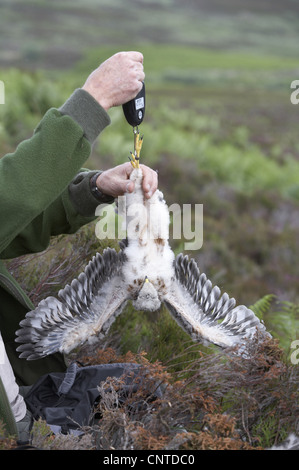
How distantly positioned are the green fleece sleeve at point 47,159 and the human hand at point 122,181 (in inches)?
14.2

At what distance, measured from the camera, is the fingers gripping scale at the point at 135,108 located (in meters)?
2.44

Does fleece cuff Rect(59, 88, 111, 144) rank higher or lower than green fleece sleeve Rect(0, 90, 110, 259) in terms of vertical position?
higher

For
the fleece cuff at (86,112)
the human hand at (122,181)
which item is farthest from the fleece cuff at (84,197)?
the fleece cuff at (86,112)

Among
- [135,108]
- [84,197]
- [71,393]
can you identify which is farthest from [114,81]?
[71,393]

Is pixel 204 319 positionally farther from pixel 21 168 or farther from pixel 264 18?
pixel 264 18

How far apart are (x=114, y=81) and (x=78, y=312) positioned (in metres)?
1.08

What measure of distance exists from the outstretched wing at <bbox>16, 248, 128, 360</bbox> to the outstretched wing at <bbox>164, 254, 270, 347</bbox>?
27cm

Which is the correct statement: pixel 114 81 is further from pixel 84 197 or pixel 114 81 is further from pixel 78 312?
pixel 78 312

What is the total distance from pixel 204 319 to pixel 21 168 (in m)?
1.14

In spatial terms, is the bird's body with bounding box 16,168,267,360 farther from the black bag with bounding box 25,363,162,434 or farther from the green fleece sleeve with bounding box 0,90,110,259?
the green fleece sleeve with bounding box 0,90,110,259

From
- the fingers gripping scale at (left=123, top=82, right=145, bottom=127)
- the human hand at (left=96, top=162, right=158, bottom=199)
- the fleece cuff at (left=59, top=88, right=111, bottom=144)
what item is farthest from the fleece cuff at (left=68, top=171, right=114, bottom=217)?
the fleece cuff at (left=59, top=88, right=111, bottom=144)

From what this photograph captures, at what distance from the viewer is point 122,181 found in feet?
8.50

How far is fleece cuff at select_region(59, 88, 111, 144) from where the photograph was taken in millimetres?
2195
